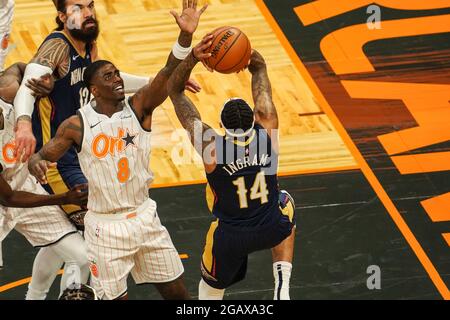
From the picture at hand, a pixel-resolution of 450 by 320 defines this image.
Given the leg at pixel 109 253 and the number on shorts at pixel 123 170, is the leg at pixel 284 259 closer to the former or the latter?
the leg at pixel 109 253

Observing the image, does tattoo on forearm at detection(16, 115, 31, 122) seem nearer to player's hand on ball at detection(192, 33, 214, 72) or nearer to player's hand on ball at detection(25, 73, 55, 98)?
player's hand on ball at detection(25, 73, 55, 98)

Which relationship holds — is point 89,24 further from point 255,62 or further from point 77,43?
point 255,62

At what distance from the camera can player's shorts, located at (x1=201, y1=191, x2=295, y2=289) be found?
11977 millimetres

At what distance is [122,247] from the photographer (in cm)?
1184

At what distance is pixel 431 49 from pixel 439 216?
4.46 meters

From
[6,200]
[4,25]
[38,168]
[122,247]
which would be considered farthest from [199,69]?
[38,168]

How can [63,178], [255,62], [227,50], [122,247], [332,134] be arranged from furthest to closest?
[332,134] → [63,178] → [255,62] → [227,50] → [122,247]

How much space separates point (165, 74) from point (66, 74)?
1259 mm

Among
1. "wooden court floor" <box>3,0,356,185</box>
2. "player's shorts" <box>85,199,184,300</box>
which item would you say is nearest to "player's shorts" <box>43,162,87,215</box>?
"player's shorts" <box>85,199,184,300</box>

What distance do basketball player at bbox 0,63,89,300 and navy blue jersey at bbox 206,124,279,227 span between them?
63.7 inches

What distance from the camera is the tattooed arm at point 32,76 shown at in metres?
11.7
